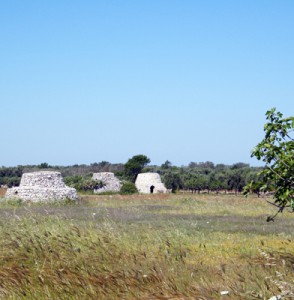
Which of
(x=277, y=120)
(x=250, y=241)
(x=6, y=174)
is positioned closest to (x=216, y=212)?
(x=250, y=241)

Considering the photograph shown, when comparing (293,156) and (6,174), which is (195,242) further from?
(6,174)

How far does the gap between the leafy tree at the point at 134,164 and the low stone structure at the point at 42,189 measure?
131ft

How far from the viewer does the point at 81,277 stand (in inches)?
263

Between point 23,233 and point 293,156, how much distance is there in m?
5.02

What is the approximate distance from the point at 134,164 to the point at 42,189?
45.0 m

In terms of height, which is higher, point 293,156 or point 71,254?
point 293,156

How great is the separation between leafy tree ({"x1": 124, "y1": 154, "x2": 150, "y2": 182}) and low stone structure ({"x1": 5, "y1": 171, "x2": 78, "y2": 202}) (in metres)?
39.8

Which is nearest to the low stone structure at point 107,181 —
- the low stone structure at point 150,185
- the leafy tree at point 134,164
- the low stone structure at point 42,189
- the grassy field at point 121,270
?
the low stone structure at point 150,185

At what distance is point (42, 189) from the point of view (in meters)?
41.5

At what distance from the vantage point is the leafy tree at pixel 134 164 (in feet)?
283

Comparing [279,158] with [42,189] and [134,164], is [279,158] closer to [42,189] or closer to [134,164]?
[42,189]

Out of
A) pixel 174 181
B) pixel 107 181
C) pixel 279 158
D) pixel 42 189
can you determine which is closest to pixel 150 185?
pixel 107 181

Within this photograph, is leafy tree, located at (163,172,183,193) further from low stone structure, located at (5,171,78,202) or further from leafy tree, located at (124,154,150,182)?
low stone structure, located at (5,171,78,202)

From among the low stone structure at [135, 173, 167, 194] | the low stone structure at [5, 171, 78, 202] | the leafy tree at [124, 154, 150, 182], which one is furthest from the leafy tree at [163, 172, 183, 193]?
the low stone structure at [5, 171, 78, 202]
